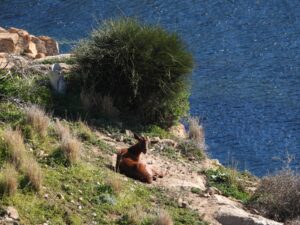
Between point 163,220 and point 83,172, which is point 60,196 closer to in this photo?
point 83,172

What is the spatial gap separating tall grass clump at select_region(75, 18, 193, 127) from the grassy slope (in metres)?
1.83

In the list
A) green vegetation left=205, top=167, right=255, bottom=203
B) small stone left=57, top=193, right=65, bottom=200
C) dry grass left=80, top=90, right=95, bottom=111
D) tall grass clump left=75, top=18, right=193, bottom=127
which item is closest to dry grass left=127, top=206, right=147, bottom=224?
small stone left=57, top=193, right=65, bottom=200

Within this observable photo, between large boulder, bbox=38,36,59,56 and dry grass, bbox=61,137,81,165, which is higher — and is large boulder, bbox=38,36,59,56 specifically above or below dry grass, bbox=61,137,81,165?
above

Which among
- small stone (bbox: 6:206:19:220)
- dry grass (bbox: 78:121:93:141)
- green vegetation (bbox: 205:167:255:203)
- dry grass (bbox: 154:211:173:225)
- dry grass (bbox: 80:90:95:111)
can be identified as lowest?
small stone (bbox: 6:206:19:220)

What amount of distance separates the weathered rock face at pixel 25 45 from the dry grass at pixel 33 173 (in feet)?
17.5

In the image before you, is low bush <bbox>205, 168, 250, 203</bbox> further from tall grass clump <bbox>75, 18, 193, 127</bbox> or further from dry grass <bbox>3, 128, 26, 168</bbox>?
dry grass <bbox>3, 128, 26, 168</bbox>

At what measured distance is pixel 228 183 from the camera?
33.3 ft

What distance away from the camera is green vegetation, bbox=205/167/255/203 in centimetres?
987

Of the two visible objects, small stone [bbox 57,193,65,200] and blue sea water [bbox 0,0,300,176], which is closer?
small stone [bbox 57,193,65,200]

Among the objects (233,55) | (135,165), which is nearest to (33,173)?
(135,165)

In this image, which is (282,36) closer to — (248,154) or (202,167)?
(248,154)

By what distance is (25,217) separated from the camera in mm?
7281

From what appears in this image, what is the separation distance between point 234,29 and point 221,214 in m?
13.1

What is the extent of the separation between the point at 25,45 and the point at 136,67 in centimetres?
334
